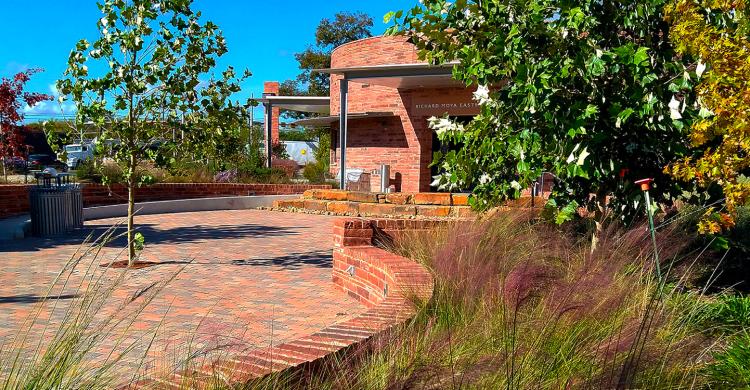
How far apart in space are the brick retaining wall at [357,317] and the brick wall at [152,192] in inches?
321

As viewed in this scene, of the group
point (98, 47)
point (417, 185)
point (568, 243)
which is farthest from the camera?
point (417, 185)

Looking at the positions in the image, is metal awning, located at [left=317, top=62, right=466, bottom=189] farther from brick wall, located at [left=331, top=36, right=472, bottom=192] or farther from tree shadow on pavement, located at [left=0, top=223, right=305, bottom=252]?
tree shadow on pavement, located at [left=0, top=223, right=305, bottom=252]

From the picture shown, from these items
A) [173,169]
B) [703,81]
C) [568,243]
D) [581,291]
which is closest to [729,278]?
[568,243]

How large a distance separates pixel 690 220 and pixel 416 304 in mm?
3625

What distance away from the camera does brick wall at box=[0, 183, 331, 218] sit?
13.9 m

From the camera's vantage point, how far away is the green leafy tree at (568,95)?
5.39 meters

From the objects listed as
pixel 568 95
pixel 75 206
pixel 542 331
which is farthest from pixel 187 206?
pixel 542 331

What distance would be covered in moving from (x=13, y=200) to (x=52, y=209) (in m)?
2.88

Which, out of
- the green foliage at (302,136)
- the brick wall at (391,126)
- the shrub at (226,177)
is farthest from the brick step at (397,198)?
the green foliage at (302,136)

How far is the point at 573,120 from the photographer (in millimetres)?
5457

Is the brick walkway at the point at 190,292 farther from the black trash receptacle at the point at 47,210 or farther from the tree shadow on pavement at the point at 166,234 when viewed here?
the black trash receptacle at the point at 47,210

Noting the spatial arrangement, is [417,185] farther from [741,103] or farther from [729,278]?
[741,103]

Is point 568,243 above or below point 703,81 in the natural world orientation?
below

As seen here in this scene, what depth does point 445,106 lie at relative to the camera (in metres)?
19.7
